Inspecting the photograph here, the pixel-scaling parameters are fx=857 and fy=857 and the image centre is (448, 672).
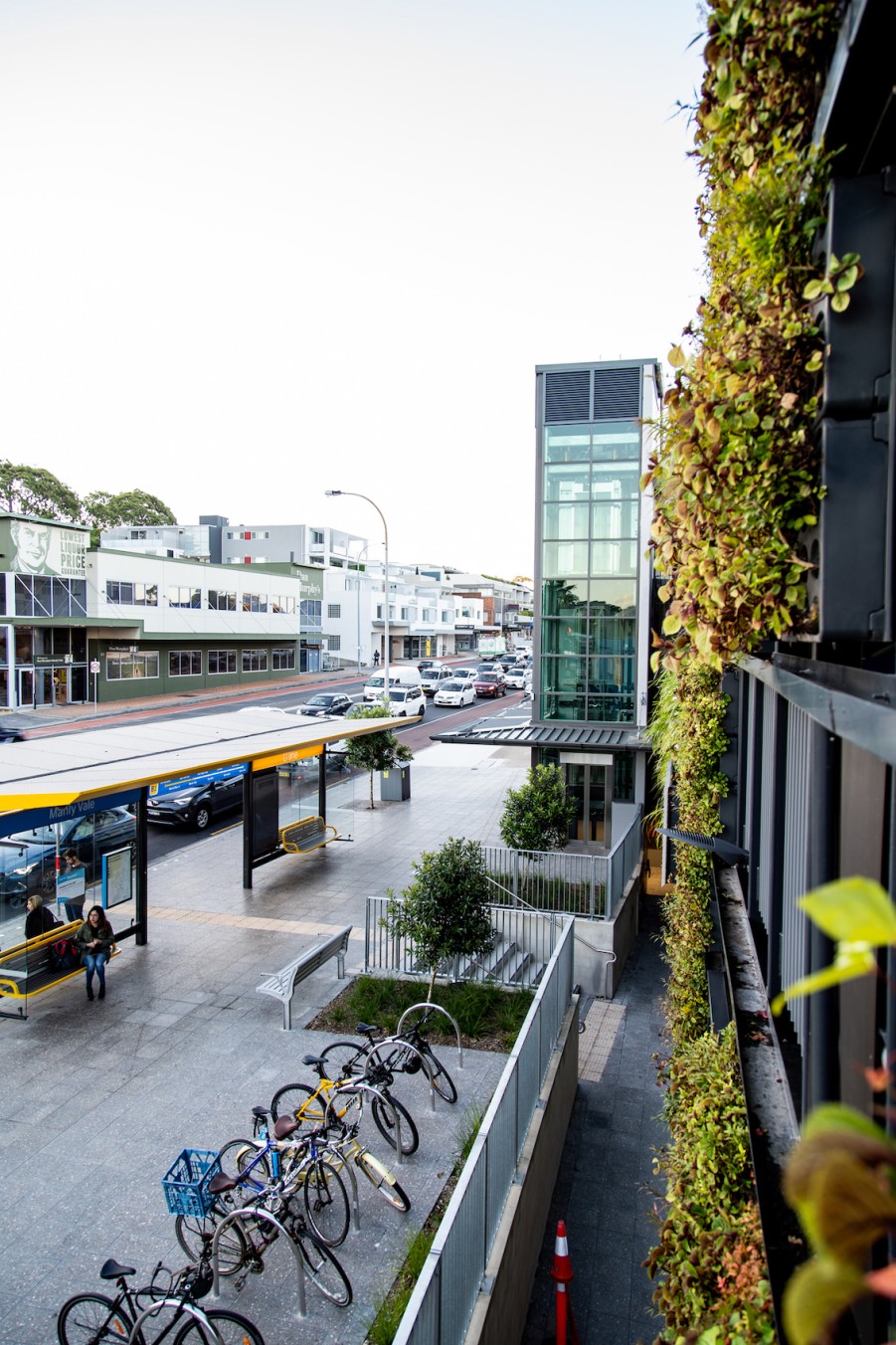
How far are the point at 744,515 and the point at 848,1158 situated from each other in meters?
2.05

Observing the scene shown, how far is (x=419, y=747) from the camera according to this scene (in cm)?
3634

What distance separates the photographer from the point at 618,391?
18703 mm

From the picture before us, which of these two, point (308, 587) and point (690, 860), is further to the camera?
point (308, 587)

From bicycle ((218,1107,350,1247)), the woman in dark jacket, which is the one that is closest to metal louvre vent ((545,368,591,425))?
the woman in dark jacket

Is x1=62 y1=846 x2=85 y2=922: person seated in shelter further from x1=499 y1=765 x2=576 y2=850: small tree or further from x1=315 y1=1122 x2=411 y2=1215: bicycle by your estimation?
x1=499 y1=765 x2=576 y2=850: small tree

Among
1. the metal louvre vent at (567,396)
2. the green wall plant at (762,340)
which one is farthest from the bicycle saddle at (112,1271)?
the metal louvre vent at (567,396)

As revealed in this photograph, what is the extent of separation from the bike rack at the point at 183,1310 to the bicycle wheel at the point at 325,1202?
1.27m

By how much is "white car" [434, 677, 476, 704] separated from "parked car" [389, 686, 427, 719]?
5.04m

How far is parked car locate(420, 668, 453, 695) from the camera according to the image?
174 feet

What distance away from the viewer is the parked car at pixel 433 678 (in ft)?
174

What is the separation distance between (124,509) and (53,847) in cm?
8320

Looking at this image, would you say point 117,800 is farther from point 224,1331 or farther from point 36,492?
point 36,492

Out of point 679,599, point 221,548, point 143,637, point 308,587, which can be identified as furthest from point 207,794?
Result: point 221,548

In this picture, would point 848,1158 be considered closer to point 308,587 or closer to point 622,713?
point 622,713
